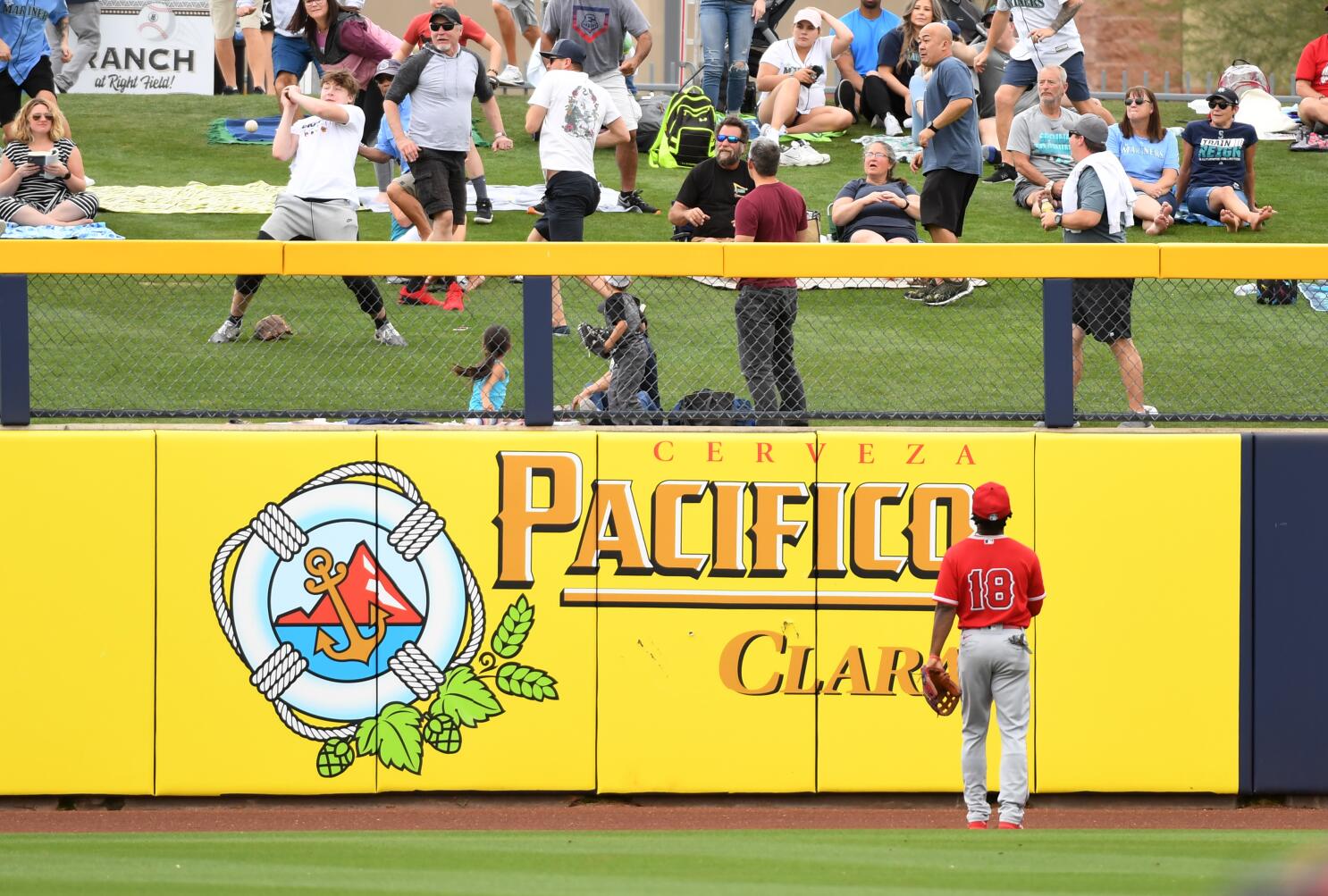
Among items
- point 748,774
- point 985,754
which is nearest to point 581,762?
point 748,774

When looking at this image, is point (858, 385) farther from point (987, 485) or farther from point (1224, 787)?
point (1224, 787)

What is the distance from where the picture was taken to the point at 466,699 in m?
7.93

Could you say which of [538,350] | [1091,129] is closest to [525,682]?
[538,350]

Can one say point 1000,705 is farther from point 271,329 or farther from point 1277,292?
point 271,329

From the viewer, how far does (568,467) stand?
311 inches

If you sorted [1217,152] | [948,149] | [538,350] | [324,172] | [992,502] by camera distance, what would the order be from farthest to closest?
1. [1217,152]
2. [948,149]
3. [324,172]
4. [538,350]
5. [992,502]

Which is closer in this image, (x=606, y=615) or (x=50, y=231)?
(x=606, y=615)

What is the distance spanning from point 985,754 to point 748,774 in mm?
1133

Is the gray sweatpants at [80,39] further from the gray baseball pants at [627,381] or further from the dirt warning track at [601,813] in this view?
the dirt warning track at [601,813]

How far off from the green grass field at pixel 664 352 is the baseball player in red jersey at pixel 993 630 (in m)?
1.20

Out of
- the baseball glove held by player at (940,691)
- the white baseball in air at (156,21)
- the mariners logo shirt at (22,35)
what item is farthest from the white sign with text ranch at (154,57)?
the baseball glove held by player at (940,691)

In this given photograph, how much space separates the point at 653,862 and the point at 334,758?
1.97 m

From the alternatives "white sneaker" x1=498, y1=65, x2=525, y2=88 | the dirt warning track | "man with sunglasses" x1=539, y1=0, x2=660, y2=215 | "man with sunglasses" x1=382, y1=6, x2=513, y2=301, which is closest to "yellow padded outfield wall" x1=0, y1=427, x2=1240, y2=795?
the dirt warning track

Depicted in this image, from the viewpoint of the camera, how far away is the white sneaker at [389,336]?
320 inches
